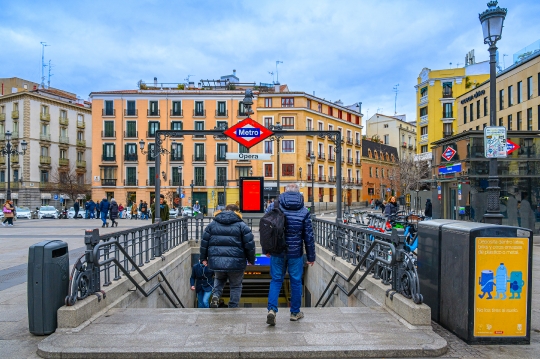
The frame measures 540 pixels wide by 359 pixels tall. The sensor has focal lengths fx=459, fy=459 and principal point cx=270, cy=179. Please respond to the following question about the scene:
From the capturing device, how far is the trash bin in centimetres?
521

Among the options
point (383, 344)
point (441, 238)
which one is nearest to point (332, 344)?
point (383, 344)

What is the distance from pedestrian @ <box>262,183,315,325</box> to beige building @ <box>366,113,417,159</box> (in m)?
76.1

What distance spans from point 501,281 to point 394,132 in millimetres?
77932

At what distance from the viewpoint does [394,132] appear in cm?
7994

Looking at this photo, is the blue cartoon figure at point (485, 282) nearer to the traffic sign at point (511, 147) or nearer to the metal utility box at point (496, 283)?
the metal utility box at point (496, 283)

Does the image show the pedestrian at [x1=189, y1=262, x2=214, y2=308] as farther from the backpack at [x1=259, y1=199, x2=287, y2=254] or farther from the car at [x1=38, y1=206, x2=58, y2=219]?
the car at [x1=38, y1=206, x2=58, y2=219]

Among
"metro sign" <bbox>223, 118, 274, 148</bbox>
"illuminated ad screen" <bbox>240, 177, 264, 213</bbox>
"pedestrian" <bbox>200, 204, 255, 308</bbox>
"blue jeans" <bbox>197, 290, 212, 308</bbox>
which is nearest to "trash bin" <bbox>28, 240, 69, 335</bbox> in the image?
"pedestrian" <bbox>200, 204, 255, 308</bbox>

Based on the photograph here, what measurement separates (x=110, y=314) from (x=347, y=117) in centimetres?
6363

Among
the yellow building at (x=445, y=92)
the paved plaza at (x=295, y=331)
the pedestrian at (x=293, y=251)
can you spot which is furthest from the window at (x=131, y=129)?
the pedestrian at (x=293, y=251)

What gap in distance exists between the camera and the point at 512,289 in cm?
499

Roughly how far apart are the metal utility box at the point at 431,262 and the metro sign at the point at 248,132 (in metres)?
6.89

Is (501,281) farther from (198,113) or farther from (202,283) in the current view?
(198,113)

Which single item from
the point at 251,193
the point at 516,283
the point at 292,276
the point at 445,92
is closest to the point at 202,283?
the point at 292,276

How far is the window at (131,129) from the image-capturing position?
57.0 metres
